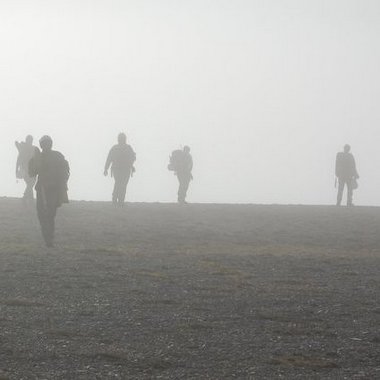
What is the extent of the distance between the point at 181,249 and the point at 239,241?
2797mm

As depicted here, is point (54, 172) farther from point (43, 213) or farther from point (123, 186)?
point (123, 186)

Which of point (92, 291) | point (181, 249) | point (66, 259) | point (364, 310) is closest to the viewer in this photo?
point (364, 310)

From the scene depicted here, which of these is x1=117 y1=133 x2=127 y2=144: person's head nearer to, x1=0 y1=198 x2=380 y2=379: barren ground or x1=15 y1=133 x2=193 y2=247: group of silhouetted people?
x1=15 y1=133 x2=193 y2=247: group of silhouetted people

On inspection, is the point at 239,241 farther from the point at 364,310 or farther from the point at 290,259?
the point at 364,310

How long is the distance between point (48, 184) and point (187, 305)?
809cm

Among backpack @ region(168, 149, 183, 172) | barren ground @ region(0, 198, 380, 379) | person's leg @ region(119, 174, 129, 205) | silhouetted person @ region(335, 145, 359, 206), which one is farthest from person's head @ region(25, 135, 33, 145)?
silhouetted person @ region(335, 145, 359, 206)

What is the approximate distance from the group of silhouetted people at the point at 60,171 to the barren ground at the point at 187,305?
3.50 ft

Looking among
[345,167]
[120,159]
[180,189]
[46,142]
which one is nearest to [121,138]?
[120,159]

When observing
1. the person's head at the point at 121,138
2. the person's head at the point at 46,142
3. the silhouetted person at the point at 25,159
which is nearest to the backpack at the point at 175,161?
the person's head at the point at 121,138

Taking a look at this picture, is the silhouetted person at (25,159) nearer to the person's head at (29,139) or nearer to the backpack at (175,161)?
the person's head at (29,139)

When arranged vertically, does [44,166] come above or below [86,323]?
above

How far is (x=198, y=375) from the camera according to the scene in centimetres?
884

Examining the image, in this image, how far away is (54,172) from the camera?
20.0 meters

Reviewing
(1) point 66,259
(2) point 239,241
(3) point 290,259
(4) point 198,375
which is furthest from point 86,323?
(2) point 239,241
